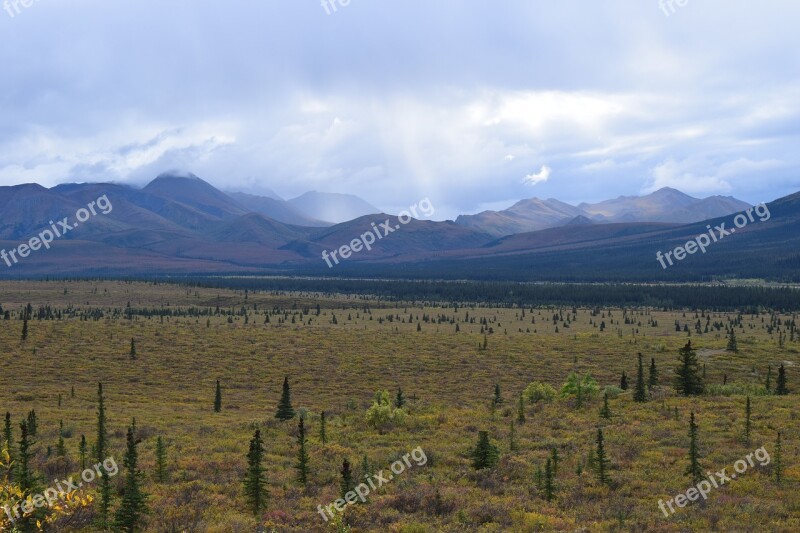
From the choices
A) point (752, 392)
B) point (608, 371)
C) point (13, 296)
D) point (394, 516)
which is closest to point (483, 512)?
point (394, 516)

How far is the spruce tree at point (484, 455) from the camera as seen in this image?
70.0ft

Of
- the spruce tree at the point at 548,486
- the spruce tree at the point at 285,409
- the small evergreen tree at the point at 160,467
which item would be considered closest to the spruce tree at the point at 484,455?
the spruce tree at the point at 548,486

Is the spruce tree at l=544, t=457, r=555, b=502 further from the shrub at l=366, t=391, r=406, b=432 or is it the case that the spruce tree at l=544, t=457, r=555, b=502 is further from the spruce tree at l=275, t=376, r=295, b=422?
the spruce tree at l=275, t=376, r=295, b=422

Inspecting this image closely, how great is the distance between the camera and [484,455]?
21.5 meters

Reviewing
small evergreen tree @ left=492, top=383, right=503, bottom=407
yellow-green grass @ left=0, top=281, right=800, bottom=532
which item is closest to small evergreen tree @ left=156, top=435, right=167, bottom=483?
yellow-green grass @ left=0, top=281, right=800, bottom=532

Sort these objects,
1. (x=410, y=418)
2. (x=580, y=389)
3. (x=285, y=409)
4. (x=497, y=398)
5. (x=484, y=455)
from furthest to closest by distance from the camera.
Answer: (x=497, y=398)
(x=580, y=389)
(x=285, y=409)
(x=410, y=418)
(x=484, y=455)

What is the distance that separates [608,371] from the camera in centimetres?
5194

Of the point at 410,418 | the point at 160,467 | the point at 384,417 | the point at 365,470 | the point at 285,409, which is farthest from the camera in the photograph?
the point at 285,409

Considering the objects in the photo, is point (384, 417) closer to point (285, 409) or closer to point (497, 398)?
point (285, 409)

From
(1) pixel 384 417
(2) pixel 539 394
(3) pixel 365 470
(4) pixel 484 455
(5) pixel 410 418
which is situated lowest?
(2) pixel 539 394

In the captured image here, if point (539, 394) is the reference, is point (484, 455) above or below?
above

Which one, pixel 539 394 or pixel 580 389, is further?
pixel 539 394

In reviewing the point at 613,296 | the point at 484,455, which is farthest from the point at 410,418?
the point at 613,296

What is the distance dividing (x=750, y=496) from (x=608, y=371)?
116ft
